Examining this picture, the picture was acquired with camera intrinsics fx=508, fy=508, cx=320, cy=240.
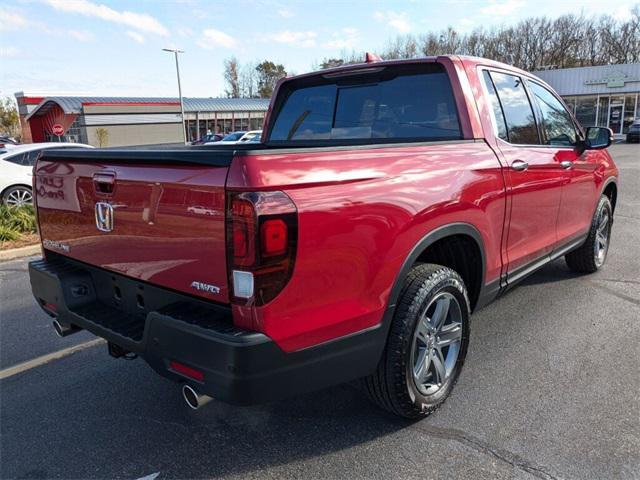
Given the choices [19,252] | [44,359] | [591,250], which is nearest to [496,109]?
[591,250]

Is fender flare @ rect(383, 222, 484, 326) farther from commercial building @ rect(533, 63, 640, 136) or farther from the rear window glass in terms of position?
commercial building @ rect(533, 63, 640, 136)

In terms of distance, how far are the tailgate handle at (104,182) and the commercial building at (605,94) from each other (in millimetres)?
39291

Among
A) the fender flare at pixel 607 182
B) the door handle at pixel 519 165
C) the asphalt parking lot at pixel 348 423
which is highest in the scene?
the door handle at pixel 519 165

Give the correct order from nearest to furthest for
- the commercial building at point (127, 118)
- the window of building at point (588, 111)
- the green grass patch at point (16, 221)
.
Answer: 1. the green grass patch at point (16, 221)
2. the window of building at point (588, 111)
3. the commercial building at point (127, 118)

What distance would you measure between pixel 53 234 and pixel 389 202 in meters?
2.02

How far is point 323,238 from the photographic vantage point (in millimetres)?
2078

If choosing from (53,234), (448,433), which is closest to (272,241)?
(448,433)

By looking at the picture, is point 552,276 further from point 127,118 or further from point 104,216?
point 127,118

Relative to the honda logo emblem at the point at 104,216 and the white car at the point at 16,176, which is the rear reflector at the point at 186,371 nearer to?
the honda logo emblem at the point at 104,216

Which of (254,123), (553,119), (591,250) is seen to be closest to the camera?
(553,119)

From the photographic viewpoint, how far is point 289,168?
2.01 meters

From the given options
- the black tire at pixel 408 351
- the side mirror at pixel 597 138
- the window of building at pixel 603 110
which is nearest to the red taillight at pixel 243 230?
the black tire at pixel 408 351

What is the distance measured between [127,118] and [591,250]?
159ft

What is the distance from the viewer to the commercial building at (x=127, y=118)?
45281 millimetres
